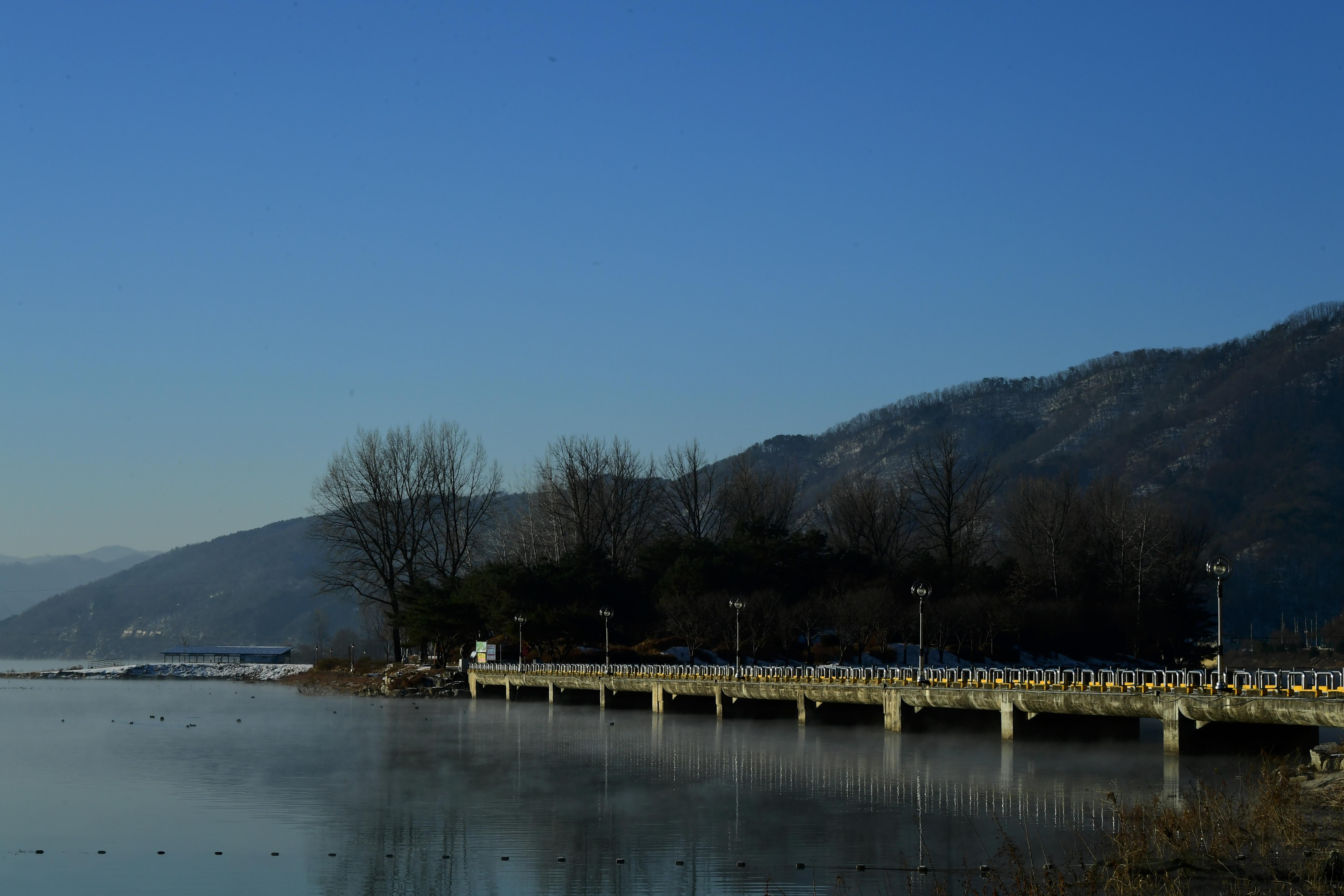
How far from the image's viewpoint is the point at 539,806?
3291 cm

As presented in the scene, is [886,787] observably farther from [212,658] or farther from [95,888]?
[212,658]

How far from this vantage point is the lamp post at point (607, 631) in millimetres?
75188

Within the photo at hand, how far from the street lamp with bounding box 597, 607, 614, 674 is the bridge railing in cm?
49

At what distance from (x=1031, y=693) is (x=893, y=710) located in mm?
7834

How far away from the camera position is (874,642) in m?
90.3

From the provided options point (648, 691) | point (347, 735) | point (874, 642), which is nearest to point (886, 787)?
point (347, 735)

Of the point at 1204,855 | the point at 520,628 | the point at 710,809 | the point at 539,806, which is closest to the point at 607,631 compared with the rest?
the point at 520,628

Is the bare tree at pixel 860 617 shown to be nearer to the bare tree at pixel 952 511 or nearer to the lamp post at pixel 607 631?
the bare tree at pixel 952 511

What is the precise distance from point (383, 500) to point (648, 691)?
4047cm

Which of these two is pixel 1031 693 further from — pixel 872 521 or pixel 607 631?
pixel 872 521

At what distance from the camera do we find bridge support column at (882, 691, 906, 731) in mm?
50469

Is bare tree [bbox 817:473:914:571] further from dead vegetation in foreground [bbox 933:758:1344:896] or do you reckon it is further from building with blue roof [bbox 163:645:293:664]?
building with blue roof [bbox 163:645:293:664]

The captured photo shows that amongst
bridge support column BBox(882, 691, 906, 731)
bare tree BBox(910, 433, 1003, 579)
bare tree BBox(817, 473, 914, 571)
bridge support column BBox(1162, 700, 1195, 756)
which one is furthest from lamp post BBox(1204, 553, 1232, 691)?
bare tree BBox(817, 473, 914, 571)

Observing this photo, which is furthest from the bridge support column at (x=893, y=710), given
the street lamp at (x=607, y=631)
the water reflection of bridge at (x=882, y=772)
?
the street lamp at (x=607, y=631)
